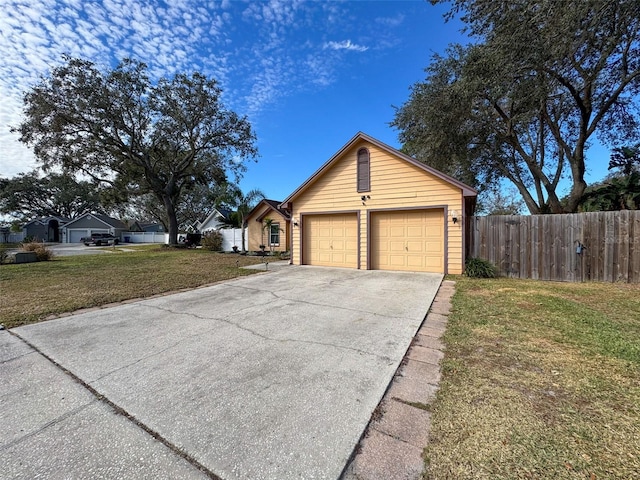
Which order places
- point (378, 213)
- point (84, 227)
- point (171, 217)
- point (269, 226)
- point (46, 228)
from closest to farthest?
1. point (378, 213)
2. point (269, 226)
3. point (171, 217)
4. point (84, 227)
5. point (46, 228)

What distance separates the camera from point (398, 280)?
8.16 meters

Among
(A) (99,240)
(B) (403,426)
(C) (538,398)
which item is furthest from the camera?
(A) (99,240)

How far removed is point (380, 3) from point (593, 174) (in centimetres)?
1475

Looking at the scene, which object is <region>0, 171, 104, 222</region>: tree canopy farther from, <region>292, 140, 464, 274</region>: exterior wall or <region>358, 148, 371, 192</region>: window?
<region>358, 148, 371, 192</region>: window

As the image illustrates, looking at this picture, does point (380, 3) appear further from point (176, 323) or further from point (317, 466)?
point (317, 466)

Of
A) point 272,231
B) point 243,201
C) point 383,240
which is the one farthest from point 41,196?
point 383,240

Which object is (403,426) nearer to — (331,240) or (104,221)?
(331,240)

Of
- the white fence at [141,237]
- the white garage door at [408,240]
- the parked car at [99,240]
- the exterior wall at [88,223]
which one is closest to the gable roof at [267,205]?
the white garage door at [408,240]

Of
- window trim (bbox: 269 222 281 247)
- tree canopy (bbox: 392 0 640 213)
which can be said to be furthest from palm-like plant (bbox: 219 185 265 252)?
tree canopy (bbox: 392 0 640 213)

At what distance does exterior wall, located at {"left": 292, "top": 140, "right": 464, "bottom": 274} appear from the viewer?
29.8 feet

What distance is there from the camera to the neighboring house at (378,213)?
915 centimetres

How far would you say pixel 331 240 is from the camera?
11484mm

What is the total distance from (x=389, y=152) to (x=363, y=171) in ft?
3.74

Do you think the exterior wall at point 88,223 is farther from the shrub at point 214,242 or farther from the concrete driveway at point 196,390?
the concrete driveway at point 196,390
